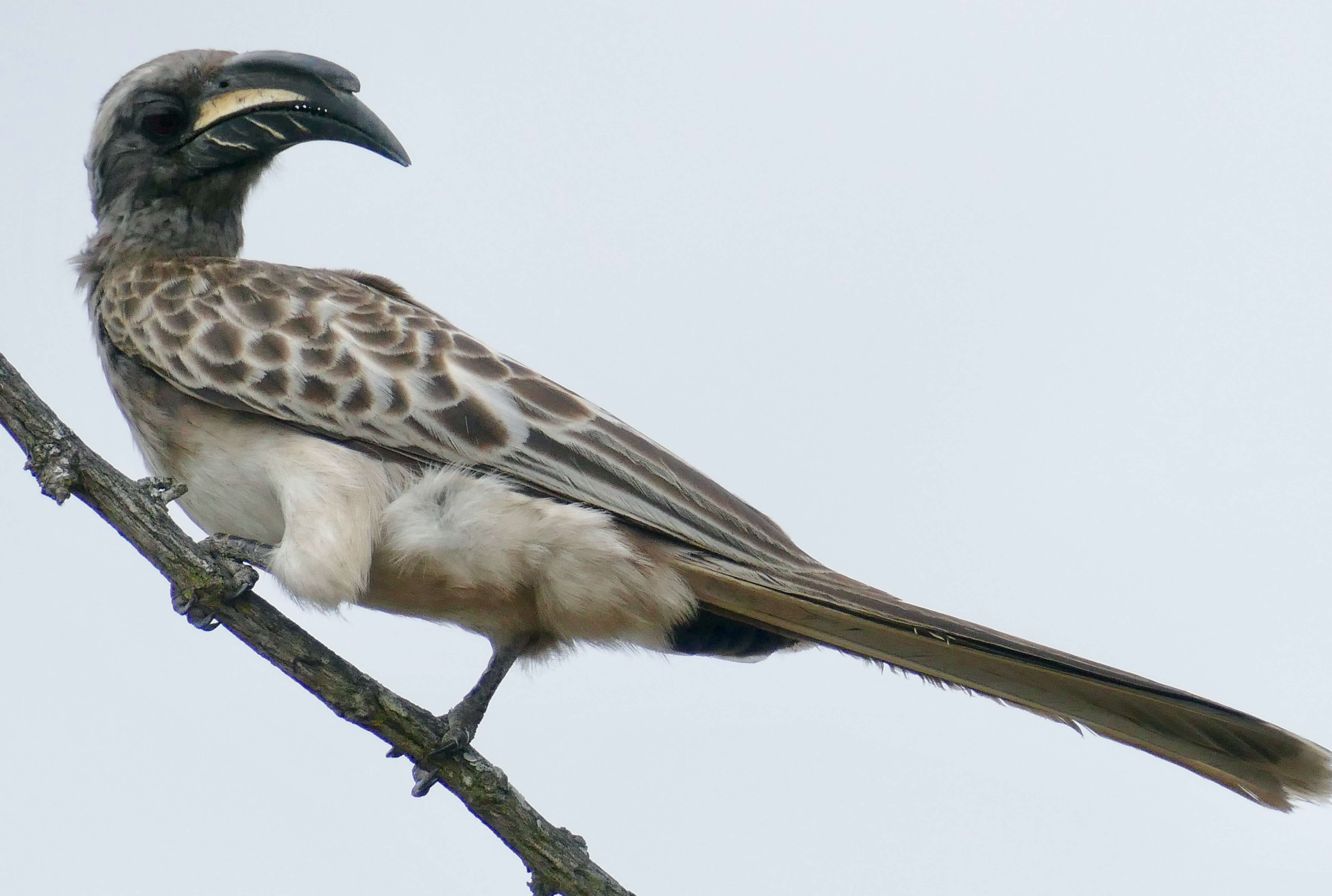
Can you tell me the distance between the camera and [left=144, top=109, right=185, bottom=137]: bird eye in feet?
23.0

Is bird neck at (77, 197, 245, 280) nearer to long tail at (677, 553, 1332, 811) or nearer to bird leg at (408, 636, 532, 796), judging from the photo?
bird leg at (408, 636, 532, 796)

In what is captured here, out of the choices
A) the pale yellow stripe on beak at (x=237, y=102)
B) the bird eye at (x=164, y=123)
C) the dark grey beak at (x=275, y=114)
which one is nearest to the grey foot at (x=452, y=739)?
the dark grey beak at (x=275, y=114)

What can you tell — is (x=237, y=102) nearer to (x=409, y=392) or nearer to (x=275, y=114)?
(x=275, y=114)

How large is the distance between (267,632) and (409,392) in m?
1.23

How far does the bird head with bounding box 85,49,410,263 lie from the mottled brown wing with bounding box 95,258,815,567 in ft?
2.21

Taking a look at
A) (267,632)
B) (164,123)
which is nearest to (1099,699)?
(267,632)

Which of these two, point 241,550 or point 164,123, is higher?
point 164,123

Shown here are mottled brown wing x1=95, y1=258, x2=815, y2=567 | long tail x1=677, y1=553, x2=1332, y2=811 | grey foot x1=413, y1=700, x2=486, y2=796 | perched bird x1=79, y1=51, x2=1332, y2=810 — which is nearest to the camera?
long tail x1=677, y1=553, x2=1332, y2=811

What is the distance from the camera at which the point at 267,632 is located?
506 cm

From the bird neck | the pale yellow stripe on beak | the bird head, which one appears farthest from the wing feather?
the pale yellow stripe on beak

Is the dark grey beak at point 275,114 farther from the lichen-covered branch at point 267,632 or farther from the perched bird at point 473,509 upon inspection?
the lichen-covered branch at point 267,632

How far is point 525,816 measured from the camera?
531cm

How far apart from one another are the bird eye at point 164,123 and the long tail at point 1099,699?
3.93m

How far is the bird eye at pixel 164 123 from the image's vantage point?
276 inches
